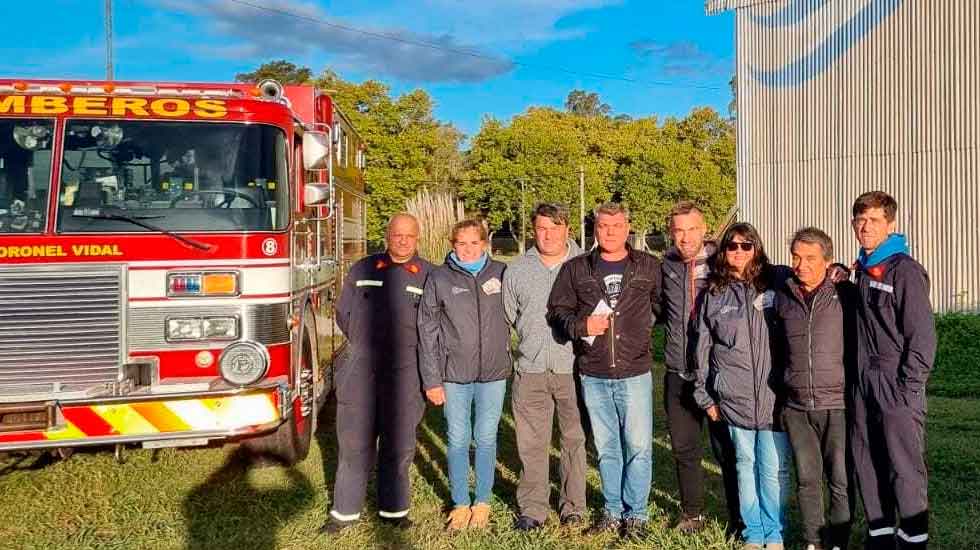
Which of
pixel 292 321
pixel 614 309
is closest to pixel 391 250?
pixel 292 321

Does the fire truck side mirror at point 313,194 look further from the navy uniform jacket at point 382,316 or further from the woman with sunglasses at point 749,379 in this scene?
the woman with sunglasses at point 749,379

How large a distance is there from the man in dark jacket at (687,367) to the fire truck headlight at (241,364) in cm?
251

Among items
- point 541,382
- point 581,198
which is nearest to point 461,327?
point 541,382

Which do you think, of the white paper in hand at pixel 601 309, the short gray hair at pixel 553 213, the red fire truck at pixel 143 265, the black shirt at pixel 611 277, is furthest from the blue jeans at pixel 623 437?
the red fire truck at pixel 143 265

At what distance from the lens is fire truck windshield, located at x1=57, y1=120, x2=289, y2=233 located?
5277 mm

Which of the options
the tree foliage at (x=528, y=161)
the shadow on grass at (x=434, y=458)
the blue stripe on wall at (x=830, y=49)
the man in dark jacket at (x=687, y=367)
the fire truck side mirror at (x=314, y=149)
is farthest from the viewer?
the tree foliage at (x=528, y=161)

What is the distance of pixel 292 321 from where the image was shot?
566 centimetres

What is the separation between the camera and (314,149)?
577 cm

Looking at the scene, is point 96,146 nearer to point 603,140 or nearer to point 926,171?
point 926,171

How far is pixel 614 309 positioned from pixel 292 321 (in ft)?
7.31

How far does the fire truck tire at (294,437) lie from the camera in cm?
602

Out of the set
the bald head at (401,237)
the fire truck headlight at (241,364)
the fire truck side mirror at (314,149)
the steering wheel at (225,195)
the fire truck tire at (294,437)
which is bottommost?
the fire truck tire at (294,437)

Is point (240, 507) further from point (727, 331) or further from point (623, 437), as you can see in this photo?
point (727, 331)

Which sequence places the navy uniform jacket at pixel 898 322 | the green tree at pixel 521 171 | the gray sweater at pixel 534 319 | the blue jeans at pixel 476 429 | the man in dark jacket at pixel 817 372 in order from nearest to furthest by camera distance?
the navy uniform jacket at pixel 898 322
the man in dark jacket at pixel 817 372
the gray sweater at pixel 534 319
the blue jeans at pixel 476 429
the green tree at pixel 521 171
